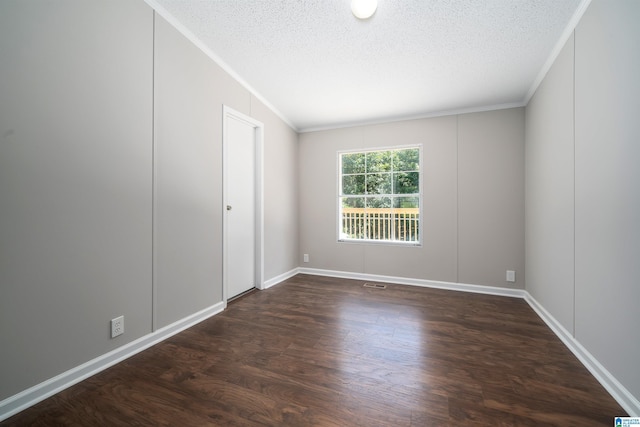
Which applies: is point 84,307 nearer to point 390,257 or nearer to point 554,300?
point 390,257

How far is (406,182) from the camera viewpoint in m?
3.89

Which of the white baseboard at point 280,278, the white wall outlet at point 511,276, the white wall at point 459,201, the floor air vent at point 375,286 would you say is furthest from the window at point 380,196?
the white wall outlet at point 511,276

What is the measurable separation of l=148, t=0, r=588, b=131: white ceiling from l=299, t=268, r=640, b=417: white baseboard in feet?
8.03

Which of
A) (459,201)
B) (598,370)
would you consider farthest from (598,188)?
(459,201)

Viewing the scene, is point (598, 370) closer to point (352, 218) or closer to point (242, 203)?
point (352, 218)

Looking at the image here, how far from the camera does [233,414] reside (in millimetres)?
1347

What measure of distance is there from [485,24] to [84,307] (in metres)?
3.56

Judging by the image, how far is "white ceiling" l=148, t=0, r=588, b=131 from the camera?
195 cm

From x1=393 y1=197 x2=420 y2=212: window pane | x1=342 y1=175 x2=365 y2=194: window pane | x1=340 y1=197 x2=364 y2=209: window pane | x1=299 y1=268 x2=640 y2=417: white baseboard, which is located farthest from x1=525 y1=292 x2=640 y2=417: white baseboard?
x1=342 y1=175 x2=365 y2=194: window pane

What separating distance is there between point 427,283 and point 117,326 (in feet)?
11.7

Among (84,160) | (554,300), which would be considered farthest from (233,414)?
(554,300)

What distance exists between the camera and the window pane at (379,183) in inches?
158

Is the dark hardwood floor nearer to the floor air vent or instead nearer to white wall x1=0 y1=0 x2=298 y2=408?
white wall x1=0 y1=0 x2=298 y2=408

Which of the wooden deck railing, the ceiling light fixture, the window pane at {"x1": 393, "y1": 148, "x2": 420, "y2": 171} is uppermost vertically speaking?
the ceiling light fixture
